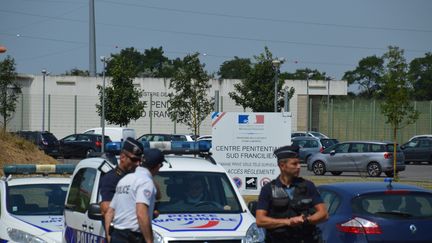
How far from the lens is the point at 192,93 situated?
56.1 m

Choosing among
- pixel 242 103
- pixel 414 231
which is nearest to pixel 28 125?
pixel 242 103

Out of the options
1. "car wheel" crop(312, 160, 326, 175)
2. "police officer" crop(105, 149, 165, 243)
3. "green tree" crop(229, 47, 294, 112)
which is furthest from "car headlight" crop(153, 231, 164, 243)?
"green tree" crop(229, 47, 294, 112)

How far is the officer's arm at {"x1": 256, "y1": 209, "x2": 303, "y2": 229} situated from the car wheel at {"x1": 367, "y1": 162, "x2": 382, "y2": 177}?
28.4 m

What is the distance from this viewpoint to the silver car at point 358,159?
35.7m

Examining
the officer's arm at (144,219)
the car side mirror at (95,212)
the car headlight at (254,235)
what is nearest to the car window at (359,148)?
the car headlight at (254,235)

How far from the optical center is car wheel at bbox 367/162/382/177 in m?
35.7

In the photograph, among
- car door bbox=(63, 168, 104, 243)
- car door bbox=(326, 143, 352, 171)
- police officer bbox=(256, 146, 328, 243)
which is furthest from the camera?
car door bbox=(326, 143, 352, 171)

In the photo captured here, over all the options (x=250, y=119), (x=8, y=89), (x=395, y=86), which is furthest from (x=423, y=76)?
(x=250, y=119)

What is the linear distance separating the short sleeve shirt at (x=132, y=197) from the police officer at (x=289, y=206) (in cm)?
108

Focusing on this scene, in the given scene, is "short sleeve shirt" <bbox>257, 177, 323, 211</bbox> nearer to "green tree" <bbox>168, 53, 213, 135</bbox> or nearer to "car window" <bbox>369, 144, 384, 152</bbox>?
"car window" <bbox>369, 144, 384, 152</bbox>

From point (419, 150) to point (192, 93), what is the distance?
15561 millimetres

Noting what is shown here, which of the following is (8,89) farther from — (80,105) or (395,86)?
(395,86)

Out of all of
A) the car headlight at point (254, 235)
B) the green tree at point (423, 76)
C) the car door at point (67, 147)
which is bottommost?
the car door at point (67, 147)

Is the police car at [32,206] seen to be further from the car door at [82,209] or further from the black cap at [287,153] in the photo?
the black cap at [287,153]
